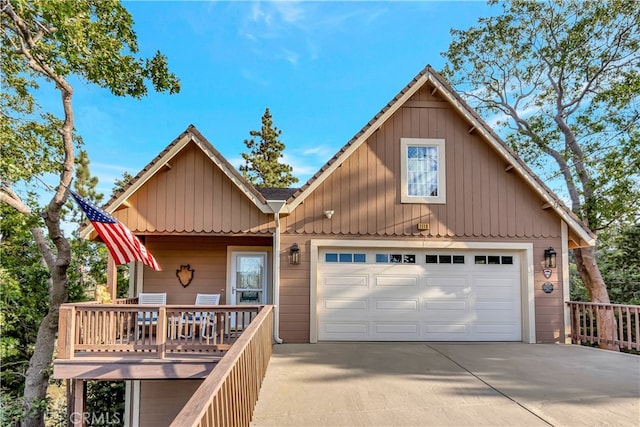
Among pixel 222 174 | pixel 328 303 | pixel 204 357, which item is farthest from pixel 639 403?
pixel 222 174

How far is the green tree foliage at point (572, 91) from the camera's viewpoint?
39.5 feet

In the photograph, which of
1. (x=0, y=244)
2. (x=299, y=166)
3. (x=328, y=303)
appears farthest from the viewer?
(x=299, y=166)

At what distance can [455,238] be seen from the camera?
8.27m

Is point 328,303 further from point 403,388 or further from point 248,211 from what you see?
point 403,388

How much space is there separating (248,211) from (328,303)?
8.54ft

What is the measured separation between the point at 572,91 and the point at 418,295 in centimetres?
1124

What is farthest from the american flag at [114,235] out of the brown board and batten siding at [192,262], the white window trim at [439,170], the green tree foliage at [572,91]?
the green tree foliage at [572,91]

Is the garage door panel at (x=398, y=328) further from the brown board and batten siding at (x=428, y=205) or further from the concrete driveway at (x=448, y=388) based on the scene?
the brown board and batten siding at (x=428, y=205)

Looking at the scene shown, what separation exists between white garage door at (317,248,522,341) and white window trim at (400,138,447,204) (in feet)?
3.73

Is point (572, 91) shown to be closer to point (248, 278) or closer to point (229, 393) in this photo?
point (248, 278)

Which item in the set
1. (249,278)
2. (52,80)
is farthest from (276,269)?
(52,80)

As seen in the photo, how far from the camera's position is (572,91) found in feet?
46.0

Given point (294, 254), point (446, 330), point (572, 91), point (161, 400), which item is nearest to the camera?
point (161, 400)

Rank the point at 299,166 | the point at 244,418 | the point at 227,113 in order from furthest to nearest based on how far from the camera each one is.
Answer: the point at 299,166 < the point at 227,113 < the point at 244,418
